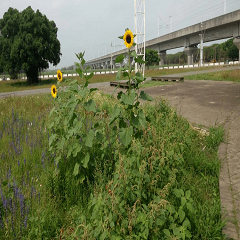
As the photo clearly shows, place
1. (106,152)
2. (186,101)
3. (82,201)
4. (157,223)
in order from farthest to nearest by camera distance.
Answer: (186,101), (106,152), (82,201), (157,223)

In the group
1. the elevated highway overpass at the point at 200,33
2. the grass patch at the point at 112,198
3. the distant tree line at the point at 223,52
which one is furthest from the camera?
the distant tree line at the point at 223,52

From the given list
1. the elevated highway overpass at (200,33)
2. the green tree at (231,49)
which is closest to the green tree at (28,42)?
the elevated highway overpass at (200,33)

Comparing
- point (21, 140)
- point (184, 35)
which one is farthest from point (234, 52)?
point (21, 140)

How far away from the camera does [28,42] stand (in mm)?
26891

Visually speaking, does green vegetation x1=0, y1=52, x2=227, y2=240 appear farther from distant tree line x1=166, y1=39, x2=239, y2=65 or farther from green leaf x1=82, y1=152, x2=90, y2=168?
distant tree line x1=166, y1=39, x2=239, y2=65

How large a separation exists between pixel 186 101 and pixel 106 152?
17.3ft

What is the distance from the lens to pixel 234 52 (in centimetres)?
7750

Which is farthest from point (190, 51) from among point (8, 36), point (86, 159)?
point (86, 159)

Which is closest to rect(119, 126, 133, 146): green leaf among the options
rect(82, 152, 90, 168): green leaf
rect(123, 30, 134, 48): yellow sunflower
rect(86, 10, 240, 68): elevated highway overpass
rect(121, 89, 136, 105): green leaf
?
rect(121, 89, 136, 105): green leaf

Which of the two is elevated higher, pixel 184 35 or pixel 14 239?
pixel 184 35

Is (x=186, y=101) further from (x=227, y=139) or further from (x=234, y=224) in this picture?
(x=234, y=224)

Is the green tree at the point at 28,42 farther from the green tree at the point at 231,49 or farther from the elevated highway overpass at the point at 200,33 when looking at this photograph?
the green tree at the point at 231,49

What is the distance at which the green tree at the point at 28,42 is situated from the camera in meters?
26.9

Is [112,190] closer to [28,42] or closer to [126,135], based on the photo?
[126,135]
